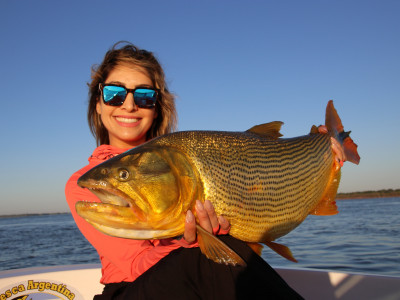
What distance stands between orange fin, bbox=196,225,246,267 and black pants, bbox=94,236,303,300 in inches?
7.8

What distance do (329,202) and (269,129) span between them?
110 cm

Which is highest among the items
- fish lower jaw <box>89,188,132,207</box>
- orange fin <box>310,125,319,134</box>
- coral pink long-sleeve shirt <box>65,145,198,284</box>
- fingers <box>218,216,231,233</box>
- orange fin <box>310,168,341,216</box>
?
orange fin <box>310,125,319,134</box>

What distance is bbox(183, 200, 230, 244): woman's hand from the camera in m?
Result: 2.08

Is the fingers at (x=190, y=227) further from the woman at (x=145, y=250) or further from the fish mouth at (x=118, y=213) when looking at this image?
the fish mouth at (x=118, y=213)

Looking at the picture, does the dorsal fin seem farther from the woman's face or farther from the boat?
the boat

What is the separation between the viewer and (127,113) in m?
3.58

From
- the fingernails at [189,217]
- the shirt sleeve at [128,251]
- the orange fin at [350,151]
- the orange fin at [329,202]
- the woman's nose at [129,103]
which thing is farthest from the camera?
the orange fin at [350,151]

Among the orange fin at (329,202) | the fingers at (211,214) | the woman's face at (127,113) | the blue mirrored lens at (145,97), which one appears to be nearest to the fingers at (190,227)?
the fingers at (211,214)

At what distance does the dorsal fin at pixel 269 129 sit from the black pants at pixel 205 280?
1.01 meters

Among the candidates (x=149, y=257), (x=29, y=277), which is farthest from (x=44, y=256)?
(x=149, y=257)

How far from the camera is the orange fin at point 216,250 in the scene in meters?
2.07

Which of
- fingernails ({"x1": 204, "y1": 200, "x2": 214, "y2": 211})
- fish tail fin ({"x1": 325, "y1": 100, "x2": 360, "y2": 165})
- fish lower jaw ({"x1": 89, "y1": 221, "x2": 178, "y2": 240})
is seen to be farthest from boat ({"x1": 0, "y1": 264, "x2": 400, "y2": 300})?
fish lower jaw ({"x1": 89, "y1": 221, "x2": 178, "y2": 240})

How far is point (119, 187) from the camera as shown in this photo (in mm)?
1947

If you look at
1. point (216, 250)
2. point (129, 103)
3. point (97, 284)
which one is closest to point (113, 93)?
point (129, 103)
